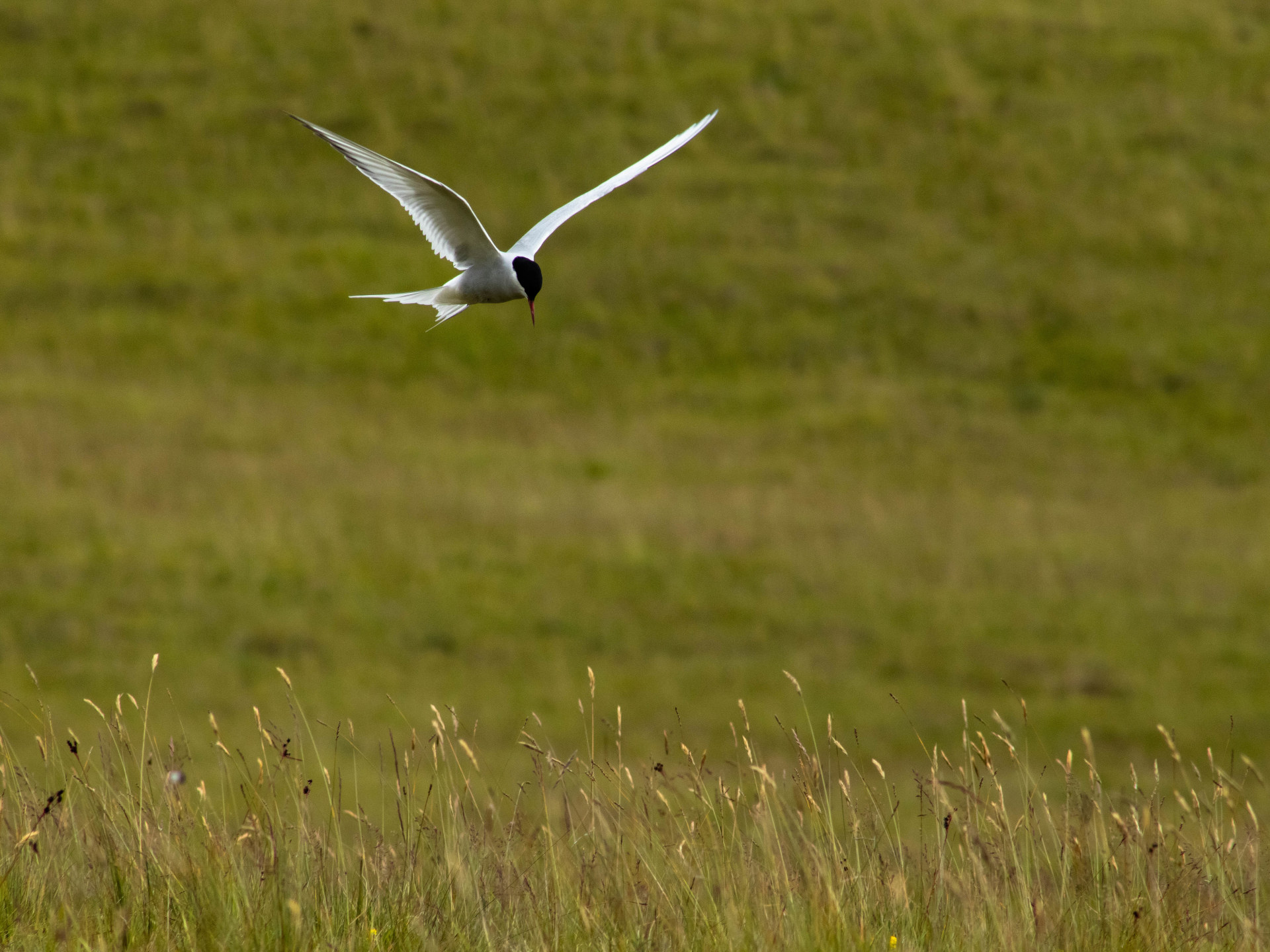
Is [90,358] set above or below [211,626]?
above

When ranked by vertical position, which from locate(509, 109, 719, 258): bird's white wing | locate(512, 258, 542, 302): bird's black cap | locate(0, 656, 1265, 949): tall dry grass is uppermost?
locate(509, 109, 719, 258): bird's white wing

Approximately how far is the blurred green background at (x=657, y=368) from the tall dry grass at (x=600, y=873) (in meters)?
12.1

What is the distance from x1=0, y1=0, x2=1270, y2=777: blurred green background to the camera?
1917 cm

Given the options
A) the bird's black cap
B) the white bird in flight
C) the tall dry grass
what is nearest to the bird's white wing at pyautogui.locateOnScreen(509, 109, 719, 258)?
the white bird in flight

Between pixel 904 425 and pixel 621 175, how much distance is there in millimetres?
23181

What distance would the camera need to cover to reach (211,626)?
61.6 feet

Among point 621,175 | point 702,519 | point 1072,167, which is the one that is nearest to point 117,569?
point 702,519

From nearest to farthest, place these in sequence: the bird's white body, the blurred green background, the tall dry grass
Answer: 1. the tall dry grass
2. the bird's white body
3. the blurred green background

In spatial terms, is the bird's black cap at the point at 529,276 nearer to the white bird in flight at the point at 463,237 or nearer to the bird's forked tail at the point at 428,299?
the white bird in flight at the point at 463,237

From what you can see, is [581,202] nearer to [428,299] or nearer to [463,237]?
[463,237]

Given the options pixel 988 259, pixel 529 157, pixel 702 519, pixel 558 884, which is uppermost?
pixel 529 157

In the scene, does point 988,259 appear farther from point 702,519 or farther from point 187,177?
point 187,177

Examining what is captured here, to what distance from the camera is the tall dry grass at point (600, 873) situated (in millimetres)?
3951

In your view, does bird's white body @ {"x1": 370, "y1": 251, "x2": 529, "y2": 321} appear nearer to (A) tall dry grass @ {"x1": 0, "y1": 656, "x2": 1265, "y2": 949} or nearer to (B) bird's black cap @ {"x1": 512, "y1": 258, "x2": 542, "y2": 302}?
(B) bird's black cap @ {"x1": 512, "y1": 258, "x2": 542, "y2": 302}
